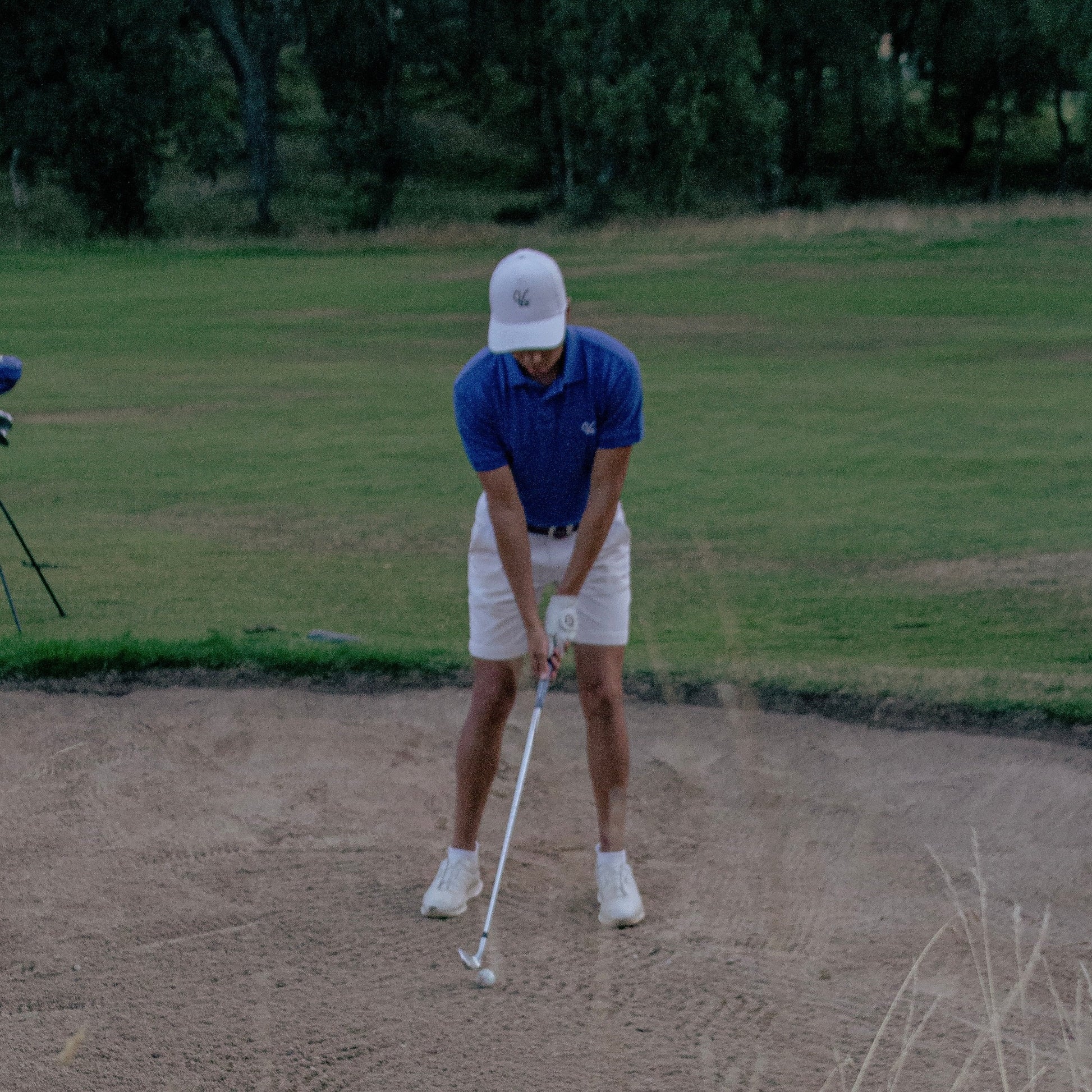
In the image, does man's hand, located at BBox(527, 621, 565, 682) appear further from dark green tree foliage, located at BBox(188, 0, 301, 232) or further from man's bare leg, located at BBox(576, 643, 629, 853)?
dark green tree foliage, located at BBox(188, 0, 301, 232)

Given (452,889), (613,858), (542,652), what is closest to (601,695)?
(542,652)

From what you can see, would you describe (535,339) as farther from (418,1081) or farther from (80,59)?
(80,59)

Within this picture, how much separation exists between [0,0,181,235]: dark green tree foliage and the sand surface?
37.2 metres

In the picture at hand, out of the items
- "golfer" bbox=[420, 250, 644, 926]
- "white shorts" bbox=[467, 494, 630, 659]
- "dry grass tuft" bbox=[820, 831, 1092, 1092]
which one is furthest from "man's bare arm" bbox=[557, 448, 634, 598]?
"dry grass tuft" bbox=[820, 831, 1092, 1092]

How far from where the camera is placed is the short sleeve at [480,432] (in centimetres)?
425

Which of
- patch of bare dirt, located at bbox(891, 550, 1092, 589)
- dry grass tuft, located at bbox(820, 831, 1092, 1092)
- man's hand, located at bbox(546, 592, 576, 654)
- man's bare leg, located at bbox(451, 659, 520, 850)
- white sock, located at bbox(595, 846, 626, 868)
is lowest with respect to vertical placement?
dry grass tuft, located at bbox(820, 831, 1092, 1092)

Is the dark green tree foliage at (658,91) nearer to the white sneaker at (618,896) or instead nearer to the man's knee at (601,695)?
the man's knee at (601,695)

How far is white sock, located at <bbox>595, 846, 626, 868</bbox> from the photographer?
14.8 feet

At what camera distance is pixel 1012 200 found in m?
45.5

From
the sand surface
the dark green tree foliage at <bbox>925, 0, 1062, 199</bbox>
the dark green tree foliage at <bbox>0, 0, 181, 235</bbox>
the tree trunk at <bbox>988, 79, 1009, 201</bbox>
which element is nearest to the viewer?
the sand surface

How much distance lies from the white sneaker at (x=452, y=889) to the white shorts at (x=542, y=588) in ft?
2.11

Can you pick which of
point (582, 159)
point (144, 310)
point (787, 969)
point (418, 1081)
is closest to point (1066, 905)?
point (787, 969)

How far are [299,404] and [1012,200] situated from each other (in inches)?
1441

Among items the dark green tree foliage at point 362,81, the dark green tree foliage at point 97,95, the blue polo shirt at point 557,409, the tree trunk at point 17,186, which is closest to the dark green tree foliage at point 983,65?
the dark green tree foliage at point 362,81
